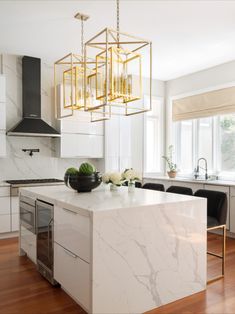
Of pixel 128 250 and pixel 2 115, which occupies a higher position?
pixel 2 115

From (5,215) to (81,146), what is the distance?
170cm

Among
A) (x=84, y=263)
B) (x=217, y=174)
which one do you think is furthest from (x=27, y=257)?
(x=217, y=174)

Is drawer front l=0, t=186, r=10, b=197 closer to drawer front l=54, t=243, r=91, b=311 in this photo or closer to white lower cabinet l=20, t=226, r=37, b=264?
white lower cabinet l=20, t=226, r=37, b=264

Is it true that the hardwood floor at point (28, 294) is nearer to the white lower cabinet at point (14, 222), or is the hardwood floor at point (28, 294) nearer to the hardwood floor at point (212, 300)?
the hardwood floor at point (212, 300)

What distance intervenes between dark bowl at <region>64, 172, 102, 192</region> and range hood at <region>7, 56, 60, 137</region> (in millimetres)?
2026

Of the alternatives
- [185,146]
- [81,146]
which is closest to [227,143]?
[185,146]

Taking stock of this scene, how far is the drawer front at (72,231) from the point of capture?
2.14m

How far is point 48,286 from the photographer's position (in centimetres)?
278

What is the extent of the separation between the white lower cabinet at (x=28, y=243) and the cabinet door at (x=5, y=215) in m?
0.89

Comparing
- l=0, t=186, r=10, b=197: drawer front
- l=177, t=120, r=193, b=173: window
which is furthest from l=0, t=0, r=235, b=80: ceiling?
l=0, t=186, r=10, b=197: drawer front

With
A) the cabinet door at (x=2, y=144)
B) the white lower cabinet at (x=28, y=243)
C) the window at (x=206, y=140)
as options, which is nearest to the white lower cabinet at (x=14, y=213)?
the cabinet door at (x=2, y=144)

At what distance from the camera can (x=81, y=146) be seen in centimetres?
527

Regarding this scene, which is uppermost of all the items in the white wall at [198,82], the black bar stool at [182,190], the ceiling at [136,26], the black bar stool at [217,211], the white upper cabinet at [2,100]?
the ceiling at [136,26]

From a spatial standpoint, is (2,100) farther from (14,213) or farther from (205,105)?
(205,105)
